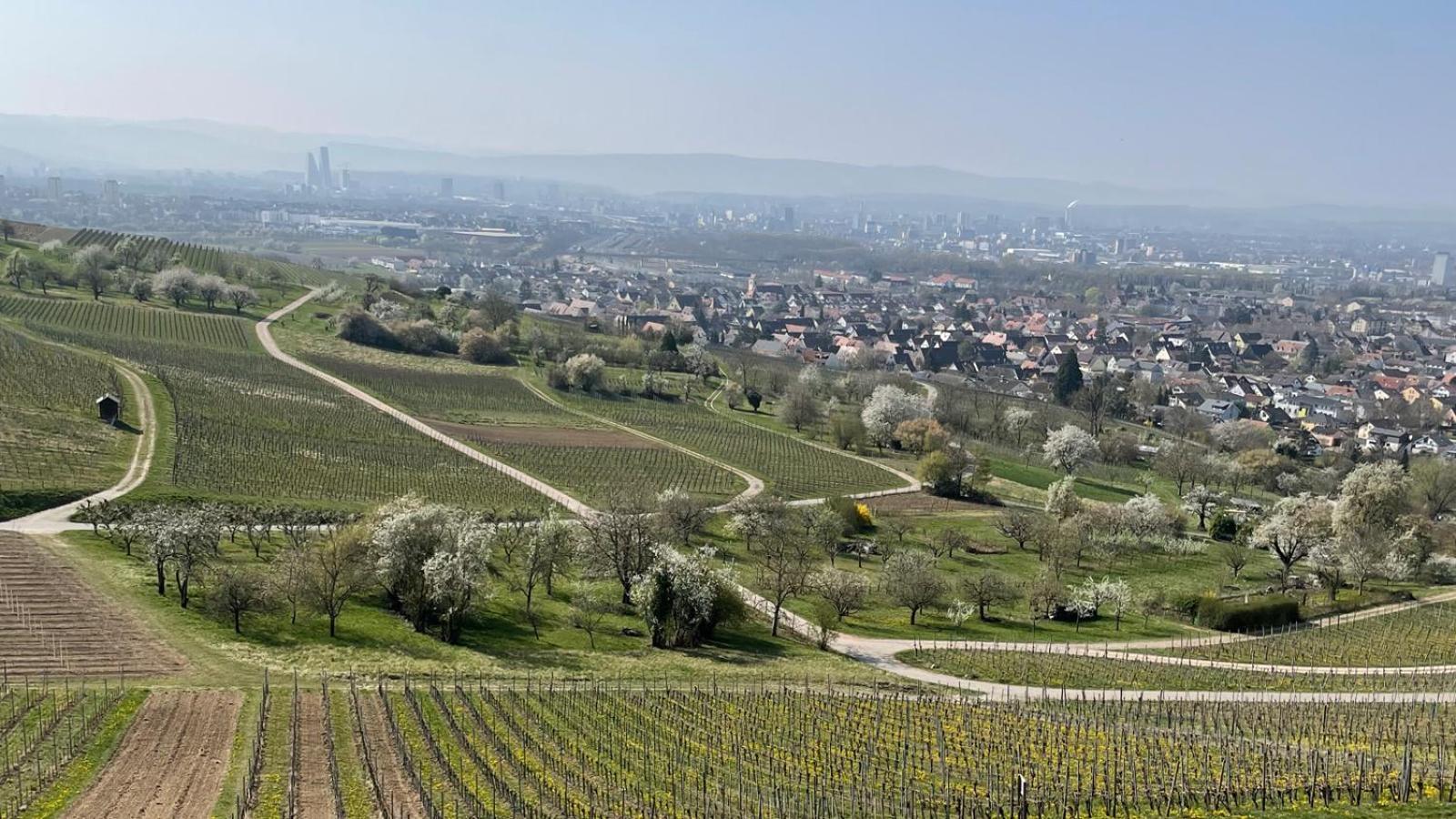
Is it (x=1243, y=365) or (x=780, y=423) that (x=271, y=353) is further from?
(x=1243, y=365)

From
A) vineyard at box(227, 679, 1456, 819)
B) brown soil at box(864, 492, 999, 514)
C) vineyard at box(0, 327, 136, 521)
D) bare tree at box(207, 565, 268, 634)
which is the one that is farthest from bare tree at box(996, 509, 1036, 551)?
vineyard at box(0, 327, 136, 521)

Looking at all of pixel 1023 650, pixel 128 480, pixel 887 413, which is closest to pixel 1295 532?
pixel 1023 650

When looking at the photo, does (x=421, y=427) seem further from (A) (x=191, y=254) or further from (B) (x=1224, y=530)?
(A) (x=191, y=254)

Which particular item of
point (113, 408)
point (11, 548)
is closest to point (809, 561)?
point (11, 548)

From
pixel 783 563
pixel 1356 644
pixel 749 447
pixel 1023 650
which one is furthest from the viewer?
pixel 749 447

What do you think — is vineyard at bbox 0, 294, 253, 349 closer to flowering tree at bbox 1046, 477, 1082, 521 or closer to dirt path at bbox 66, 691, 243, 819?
flowering tree at bbox 1046, 477, 1082, 521

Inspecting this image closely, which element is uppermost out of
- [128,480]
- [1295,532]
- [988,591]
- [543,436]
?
[128,480]

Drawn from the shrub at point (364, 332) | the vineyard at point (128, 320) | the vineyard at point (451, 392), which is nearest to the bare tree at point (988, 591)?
the vineyard at point (451, 392)
